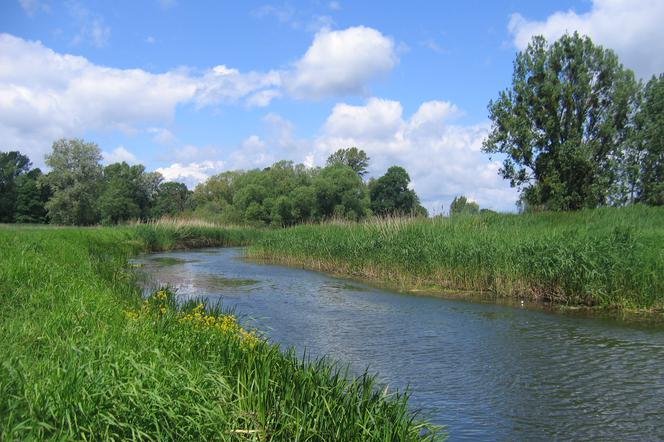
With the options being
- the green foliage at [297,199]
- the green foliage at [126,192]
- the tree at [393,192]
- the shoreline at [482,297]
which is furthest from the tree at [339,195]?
the shoreline at [482,297]

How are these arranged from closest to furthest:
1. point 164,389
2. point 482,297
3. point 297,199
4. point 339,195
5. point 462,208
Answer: point 164,389 → point 482,297 → point 462,208 → point 297,199 → point 339,195

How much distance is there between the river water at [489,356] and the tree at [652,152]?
30.9 metres

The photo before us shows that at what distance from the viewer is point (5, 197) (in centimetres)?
7000

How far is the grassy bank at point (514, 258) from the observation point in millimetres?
13008

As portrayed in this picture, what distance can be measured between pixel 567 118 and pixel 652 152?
11.9 meters

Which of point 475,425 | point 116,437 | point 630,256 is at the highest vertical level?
point 630,256

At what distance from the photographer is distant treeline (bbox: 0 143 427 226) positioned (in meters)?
54.3

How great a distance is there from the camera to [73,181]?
6600 cm


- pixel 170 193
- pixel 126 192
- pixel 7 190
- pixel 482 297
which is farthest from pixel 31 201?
pixel 482 297

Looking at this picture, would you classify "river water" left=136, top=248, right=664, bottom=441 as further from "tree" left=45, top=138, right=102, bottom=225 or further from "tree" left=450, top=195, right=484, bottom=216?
"tree" left=45, top=138, right=102, bottom=225

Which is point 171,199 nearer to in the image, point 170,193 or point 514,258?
point 170,193

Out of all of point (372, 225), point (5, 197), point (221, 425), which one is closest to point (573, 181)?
point (372, 225)

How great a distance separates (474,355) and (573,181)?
26534 mm

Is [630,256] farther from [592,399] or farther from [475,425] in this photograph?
[475,425]
